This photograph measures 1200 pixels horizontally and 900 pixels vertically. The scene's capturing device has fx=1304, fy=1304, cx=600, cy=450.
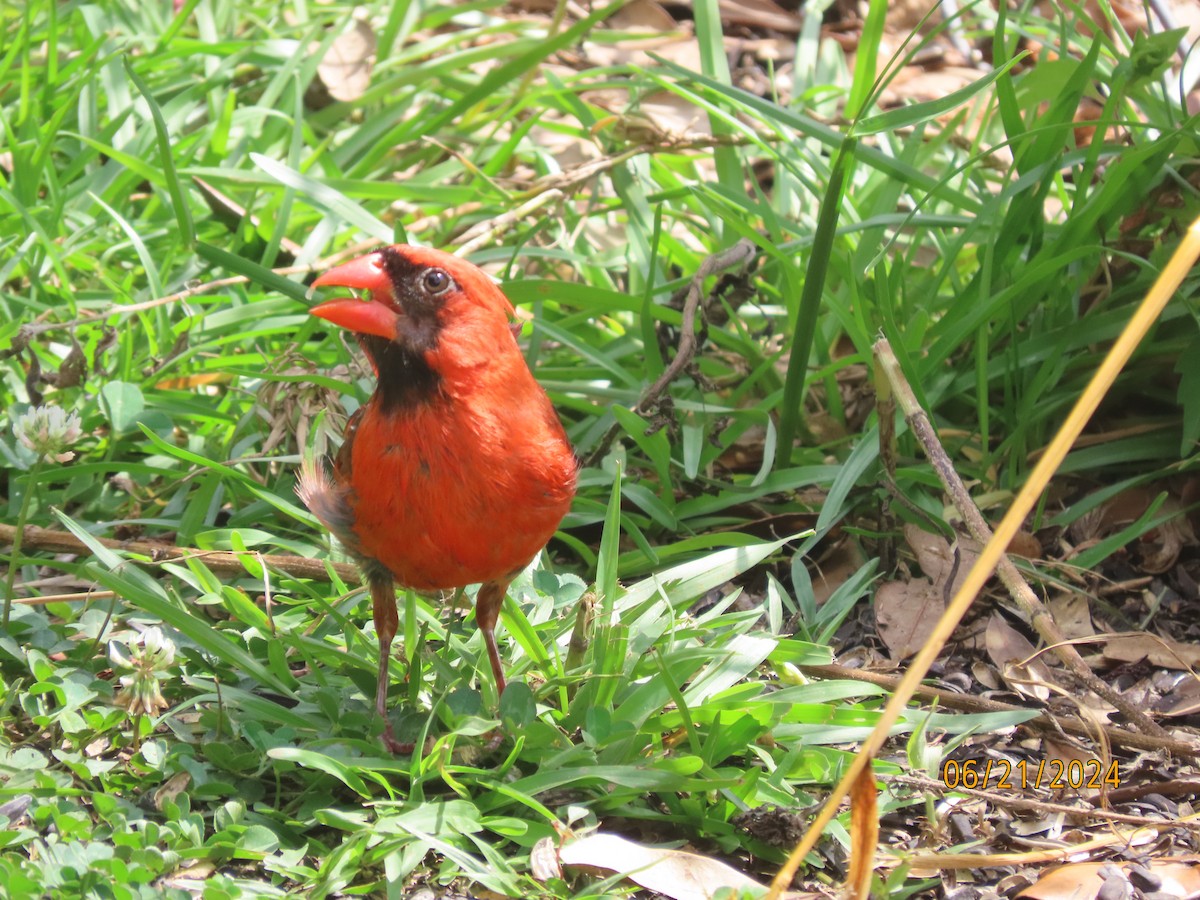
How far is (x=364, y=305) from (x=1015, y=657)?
1837 millimetres

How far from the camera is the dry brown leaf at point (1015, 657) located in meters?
3.12

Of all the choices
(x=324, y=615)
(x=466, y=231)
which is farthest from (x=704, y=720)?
(x=466, y=231)

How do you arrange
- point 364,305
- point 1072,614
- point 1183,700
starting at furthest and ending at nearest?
point 1072,614 < point 1183,700 < point 364,305

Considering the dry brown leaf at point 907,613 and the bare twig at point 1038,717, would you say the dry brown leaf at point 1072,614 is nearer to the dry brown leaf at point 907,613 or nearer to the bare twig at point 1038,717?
the dry brown leaf at point 907,613

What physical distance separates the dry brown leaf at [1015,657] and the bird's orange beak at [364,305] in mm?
1619

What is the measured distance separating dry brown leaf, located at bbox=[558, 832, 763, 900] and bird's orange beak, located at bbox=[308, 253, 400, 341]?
113 cm

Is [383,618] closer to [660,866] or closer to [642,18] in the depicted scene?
[660,866]

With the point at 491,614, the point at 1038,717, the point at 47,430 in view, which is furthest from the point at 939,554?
the point at 47,430

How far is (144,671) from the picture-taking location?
8.83 feet

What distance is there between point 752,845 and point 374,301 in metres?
1.38

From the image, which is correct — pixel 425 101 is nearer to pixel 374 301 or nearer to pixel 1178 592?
pixel 374 301

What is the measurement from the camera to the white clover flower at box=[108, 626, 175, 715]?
8.84 ft

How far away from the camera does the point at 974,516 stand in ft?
9.13

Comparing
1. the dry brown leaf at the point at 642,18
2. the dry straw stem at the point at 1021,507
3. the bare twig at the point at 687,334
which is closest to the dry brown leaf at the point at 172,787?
the dry straw stem at the point at 1021,507
